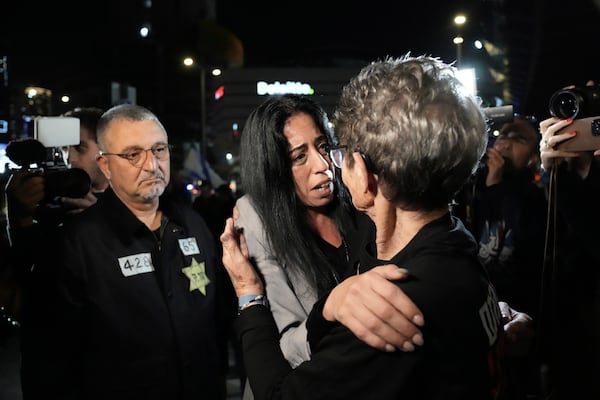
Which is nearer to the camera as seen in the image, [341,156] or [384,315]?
[384,315]

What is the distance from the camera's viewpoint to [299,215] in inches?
101

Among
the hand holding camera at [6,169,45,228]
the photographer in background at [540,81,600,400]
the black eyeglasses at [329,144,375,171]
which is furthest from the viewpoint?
the photographer in background at [540,81,600,400]

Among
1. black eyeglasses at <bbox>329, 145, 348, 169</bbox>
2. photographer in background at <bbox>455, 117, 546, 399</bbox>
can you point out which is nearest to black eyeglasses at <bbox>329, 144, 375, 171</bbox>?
black eyeglasses at <bbox>329, 145, 348, 169</bbox>

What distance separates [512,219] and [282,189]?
8.24ft

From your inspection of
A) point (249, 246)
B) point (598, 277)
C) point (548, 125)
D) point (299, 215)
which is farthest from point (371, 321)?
point (598, 277)

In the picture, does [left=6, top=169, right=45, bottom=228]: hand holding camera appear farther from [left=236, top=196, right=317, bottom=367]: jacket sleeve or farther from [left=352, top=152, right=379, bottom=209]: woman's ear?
[left=352, top=152, right=379, bottom=209]: woman's ear

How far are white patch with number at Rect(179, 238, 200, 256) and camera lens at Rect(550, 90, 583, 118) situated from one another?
2.03 m

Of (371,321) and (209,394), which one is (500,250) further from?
(371,321)

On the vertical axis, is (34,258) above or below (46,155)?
below

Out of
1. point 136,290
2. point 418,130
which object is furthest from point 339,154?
point 136,290

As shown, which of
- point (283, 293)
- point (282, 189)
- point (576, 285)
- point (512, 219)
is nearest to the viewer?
point (283, 293)

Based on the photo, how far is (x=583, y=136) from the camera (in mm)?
2332

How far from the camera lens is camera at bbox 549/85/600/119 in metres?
2.30

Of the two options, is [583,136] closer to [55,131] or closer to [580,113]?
[580,113]
